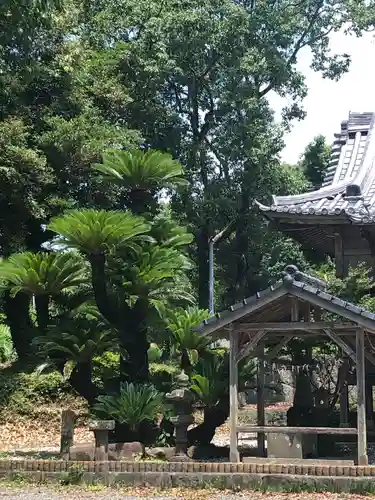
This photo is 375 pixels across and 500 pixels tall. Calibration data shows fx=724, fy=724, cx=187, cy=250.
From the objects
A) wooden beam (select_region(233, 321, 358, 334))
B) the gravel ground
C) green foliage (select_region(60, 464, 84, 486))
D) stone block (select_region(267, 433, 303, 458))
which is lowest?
the gravel ground

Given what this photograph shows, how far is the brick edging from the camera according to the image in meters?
10.9

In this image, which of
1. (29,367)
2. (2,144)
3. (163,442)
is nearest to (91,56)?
(2,144)

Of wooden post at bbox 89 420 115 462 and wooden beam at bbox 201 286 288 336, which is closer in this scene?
wooden beam at bbox 201 286 288 336

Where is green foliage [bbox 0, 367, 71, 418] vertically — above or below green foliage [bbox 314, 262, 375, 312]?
below

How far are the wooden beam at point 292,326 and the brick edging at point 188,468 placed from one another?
220 cm

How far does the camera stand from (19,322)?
23.7 meters

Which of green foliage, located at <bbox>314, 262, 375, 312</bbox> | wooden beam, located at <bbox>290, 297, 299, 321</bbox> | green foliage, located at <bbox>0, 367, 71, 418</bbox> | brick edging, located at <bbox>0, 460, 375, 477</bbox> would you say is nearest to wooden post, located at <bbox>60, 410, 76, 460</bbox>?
brick edging, located at <bbox>0, 460, 375, 477</bbox>

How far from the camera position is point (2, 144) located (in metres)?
20.3

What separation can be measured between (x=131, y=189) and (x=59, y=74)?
849cm

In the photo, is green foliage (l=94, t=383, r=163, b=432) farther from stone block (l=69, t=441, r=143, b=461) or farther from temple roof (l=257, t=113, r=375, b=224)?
temple roof (l=257, t=113, r=375, b=224)

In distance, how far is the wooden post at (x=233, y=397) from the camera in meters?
12.0

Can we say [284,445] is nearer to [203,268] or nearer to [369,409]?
[369,409]

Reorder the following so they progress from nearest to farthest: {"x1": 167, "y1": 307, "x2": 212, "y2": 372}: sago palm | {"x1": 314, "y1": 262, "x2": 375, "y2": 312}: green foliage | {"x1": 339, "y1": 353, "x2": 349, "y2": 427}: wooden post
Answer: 1. {"x1": 314, "y1": 262, "x2": 375, "y2": 312}: green foliage
2. {"x1": 339, "y1": 353, "x2": 349, "y2": 427}: wooden post
3. {"x1": 167, "y1": 307, "x2": 212, "y2": 372}: sago palm

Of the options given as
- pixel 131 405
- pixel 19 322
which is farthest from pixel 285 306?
pixel 19 322
